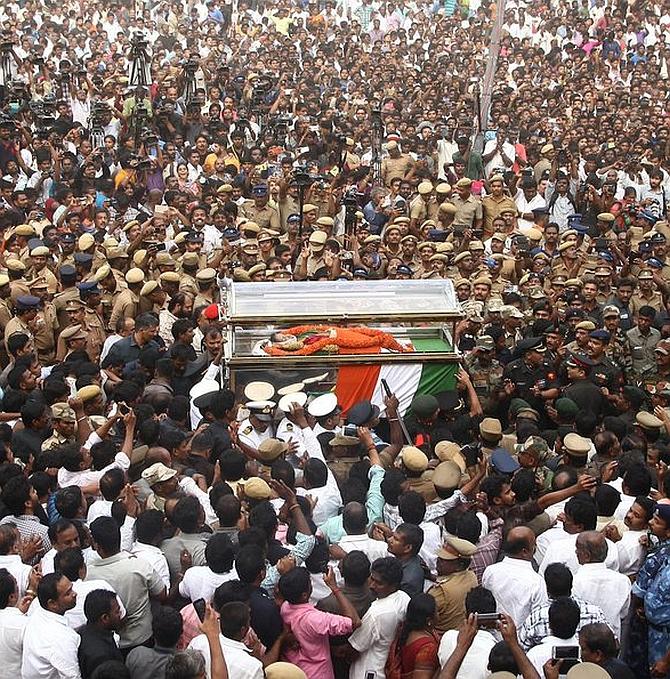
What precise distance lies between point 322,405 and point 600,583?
2825mm

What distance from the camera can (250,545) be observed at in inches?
215

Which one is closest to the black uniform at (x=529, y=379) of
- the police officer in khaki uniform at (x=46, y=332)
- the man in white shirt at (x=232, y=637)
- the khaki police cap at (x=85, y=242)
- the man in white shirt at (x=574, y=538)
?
the man in white shirt at (x=574, y=538)

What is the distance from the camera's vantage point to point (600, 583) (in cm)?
560

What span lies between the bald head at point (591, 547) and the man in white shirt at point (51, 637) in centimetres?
255

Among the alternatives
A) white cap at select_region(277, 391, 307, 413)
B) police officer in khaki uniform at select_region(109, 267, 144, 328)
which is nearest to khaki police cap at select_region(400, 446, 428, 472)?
white cap at select_region(277, 391, 307, 413)

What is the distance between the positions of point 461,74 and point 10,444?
1383 centimetres

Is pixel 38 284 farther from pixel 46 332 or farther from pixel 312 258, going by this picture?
pixel 312 258

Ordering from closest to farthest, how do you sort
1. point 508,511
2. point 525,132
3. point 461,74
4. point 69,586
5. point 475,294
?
1. point 69,586
2. point 508,511
3. point 475,294
4. point 525,132
5. point 461,74

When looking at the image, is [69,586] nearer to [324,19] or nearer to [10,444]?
[10,444]

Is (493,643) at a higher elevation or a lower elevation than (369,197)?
higher

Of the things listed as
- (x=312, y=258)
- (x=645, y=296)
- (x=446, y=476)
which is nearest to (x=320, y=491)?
(x=446, y=476)

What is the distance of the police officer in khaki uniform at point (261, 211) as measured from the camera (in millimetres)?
12516

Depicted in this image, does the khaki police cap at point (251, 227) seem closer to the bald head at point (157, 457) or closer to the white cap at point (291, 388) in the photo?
the white cap at point (291, 388)

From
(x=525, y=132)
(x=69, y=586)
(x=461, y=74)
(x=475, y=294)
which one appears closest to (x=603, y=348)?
(x=475, y=294)
